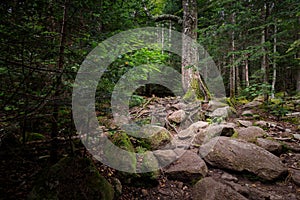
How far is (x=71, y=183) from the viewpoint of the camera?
252 cm

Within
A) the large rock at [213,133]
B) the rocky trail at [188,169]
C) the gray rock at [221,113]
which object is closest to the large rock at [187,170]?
the rocky trail at [188,169]

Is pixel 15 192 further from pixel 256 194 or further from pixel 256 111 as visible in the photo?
pixel 256 111

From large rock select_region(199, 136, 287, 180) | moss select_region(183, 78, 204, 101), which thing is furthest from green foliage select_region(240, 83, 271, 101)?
large rock select_region(199, 136, 287, 180)

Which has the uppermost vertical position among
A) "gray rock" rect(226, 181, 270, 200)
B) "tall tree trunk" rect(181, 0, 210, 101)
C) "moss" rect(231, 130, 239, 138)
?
"tall tree trunk" rect(181, 0, 210, 101)

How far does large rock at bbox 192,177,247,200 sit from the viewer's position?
9.21ft

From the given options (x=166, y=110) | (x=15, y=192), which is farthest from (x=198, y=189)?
(x=166, y=110)

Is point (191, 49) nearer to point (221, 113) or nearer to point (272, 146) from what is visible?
point (221, 113)

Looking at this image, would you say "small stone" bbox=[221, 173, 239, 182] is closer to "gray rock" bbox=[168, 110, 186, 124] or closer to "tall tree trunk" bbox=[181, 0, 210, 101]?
"gray rock" bbox=[168, 110, 186, 124]

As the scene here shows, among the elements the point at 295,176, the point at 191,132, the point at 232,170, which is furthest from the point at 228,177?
the point at 191,132

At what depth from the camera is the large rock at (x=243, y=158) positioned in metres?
3.46

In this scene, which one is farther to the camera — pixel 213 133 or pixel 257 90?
pixel 257 90

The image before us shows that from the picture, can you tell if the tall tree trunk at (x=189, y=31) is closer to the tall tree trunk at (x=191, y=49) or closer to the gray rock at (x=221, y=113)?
the tall tree trunk at (x=191, y=49)

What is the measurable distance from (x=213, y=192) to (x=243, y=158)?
1267mm

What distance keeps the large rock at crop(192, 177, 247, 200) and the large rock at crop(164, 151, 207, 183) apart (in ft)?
1.14
